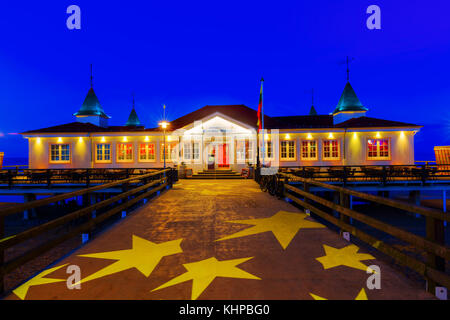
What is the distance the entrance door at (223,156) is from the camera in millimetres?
23672

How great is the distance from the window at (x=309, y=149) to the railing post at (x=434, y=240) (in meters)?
21.2

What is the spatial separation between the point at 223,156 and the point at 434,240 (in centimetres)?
2100

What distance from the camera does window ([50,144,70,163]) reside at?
947 inches

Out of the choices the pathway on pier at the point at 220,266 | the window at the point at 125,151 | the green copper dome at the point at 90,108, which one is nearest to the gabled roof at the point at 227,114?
the window at the point at 125,151

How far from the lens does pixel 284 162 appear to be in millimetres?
23609

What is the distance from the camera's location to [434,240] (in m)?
2.92

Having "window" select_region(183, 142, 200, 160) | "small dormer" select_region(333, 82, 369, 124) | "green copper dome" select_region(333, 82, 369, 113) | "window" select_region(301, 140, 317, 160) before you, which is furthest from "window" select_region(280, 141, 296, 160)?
"green copper dome" select_region(333, 82, 369, 113)

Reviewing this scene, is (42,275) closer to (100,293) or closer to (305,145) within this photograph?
(100,293)

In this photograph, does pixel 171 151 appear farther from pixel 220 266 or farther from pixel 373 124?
pixel 220 266

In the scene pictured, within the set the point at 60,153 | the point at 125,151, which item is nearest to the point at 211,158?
the point at 125,151

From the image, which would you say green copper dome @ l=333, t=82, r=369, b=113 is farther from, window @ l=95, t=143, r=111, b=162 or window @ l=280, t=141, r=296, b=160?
window @ l=95, t=143, r=111, b=162
